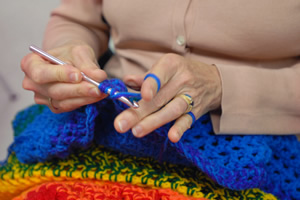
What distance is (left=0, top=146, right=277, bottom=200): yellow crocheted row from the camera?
1.95ft

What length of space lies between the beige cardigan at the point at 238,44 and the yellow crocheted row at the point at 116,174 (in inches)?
5.3

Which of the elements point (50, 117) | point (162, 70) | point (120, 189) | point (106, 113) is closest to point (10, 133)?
point (50, 117)

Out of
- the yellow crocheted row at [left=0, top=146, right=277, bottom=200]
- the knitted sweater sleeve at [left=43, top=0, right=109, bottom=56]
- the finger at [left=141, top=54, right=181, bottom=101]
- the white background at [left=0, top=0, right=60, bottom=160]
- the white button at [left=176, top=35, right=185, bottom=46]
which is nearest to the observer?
the finger at [left=141, top=54, right=181, bottom=101]

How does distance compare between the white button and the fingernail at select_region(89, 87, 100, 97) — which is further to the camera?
the white button

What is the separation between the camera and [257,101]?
659 millimetres

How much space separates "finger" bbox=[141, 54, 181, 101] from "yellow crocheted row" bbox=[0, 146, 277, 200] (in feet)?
0.70

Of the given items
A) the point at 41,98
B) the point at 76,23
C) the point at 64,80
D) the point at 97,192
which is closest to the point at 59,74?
the point at 64,80

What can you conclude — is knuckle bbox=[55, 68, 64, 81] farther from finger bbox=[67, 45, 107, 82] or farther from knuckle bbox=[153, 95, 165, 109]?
knuckle bbox=[153, 95, 165, 109]

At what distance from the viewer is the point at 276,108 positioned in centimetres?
68

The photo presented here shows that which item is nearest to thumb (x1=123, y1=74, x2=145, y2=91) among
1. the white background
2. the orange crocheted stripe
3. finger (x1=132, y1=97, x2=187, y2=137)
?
finger (x1=132, y1=97, x2=187, y2=137)

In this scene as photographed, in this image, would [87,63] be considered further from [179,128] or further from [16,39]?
[16,39]

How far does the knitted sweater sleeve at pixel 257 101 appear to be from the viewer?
648 millimetres

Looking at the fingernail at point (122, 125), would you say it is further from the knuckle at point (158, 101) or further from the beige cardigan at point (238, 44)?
the beige cardigan at point (238, 44)

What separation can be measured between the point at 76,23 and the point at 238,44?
0.52m
